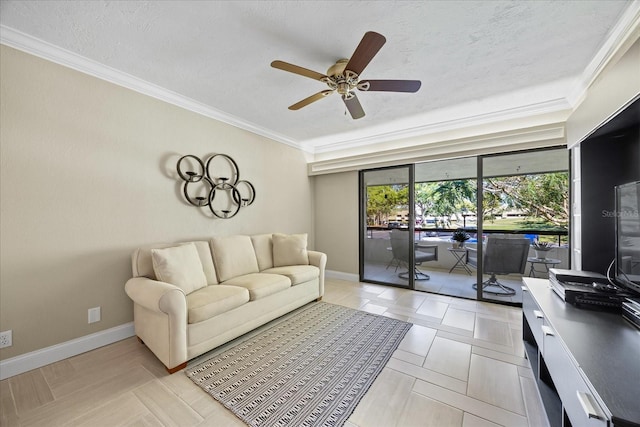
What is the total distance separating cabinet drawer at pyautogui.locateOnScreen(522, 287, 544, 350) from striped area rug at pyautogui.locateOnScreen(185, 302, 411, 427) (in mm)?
1076

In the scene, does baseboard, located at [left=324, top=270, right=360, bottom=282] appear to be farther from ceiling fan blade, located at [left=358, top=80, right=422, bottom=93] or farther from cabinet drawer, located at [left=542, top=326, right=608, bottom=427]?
ceiling fan blade, located at [left=358, top=80, right=422, bottom=93]

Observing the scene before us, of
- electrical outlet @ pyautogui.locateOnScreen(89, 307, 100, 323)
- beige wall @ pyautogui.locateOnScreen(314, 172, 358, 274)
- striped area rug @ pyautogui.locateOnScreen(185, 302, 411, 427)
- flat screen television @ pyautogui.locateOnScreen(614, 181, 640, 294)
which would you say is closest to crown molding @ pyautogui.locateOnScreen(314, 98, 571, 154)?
beige wall @ pyautogui.locateOnScreen(314, 172, 358, 274)

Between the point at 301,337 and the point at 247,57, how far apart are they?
271 cm

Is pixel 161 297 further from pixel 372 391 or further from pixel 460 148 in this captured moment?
pixel 460 148

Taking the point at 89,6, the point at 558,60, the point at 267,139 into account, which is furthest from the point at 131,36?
the point at 558,60

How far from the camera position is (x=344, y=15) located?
169 centimetres

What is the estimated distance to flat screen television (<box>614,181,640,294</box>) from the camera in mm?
1448

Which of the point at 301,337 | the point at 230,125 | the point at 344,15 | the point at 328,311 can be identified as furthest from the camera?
the point at 230,125

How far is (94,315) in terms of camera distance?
2.28 meters

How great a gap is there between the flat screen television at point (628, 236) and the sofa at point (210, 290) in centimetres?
272

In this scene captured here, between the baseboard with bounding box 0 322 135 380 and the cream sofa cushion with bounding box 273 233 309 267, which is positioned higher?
the cream sofa cushion with bounding box 273 233 309 267

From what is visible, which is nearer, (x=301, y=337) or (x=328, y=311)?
(x=301, y=337)

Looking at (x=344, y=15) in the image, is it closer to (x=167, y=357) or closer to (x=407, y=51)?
(x=407, y=51)

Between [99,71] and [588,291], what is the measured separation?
14.1 ft
